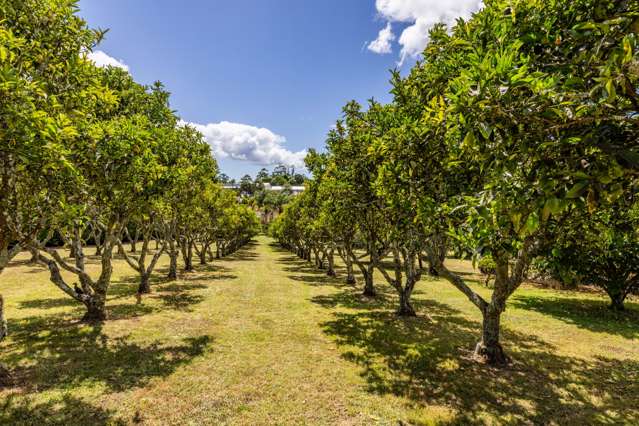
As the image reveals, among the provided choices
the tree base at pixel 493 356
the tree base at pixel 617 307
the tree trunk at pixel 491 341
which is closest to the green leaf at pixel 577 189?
the tree trunk at pixel 491 341

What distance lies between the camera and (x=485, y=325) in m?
10.7

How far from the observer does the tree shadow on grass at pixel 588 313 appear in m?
15.7

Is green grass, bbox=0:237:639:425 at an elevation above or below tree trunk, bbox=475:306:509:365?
below

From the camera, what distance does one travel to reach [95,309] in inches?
540

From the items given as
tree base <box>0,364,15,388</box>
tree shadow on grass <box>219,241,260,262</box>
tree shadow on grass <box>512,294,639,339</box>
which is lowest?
tree shadow on grass <box>512,294,639,339</box>

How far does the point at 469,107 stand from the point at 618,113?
6.09 feet

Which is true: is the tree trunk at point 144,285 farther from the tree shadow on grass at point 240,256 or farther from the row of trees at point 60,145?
the tree shadow on grass at point 240,256

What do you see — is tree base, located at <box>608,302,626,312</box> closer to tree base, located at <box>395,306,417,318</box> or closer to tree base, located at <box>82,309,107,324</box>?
tree base, located at <box>395,306,417,318</box>

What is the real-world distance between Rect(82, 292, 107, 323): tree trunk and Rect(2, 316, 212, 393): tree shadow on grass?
26.9 inches

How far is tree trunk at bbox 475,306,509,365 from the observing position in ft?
34.4

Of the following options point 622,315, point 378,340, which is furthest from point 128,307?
point 622,315

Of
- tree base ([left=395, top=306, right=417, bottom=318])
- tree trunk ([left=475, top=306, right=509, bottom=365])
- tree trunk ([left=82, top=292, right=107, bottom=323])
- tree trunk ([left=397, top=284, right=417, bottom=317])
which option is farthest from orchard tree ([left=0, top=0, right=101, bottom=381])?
tree base ([left=395, top=306, right=417, bottom=318])

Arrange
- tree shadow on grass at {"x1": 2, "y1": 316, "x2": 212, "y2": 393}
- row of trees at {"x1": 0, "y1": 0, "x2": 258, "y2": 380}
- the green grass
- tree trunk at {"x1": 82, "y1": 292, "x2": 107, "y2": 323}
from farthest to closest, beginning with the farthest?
tree trunk at {"x1": 82, "y1": 292, "x2": 107, "y2": 323}
tree shadow on grass at {"x1": 2, "y1": 316, "x2": 212, "y2": 393}
the green grass
row of trees at {"x1": 0, "y1": 0, "x2": 258, "y2": 380}

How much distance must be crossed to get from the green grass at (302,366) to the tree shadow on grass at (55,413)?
0.04 meters
